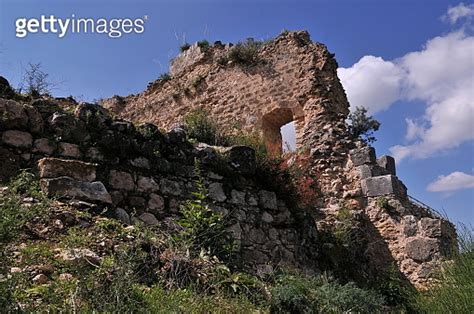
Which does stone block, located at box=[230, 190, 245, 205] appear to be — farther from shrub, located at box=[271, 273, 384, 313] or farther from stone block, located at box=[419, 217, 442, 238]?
stone block, located at box=[419, 217, 442, 238]

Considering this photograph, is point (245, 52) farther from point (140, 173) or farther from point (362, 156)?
point (140, 173)

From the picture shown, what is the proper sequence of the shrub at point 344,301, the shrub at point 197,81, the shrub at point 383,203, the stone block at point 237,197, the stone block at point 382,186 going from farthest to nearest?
the shrub at point 197,81, the stone block at point 382,186, the shrub at point 383,203, the stone block at point 237,197, the shrub at point 344,301

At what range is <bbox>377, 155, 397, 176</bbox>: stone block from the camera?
8.94 m

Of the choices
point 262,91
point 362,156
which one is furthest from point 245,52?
point 362,156

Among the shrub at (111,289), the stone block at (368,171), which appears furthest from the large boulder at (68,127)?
the stone block at (368,171)

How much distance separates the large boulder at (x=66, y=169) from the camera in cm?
448

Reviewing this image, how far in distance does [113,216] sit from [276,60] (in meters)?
7.48

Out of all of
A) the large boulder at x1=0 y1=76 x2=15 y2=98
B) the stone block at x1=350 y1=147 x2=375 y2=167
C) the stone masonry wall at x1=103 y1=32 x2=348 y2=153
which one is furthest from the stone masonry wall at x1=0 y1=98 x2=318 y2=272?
the stone masonry wall at x1=103 y1=32 x2=348 y2=153

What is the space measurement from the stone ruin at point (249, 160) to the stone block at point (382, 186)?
0.06 feet

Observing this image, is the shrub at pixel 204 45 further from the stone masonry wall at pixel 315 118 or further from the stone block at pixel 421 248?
the stone block at pixel 421 248

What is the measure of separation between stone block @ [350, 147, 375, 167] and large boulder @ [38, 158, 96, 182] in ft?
17.9

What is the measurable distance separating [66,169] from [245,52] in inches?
308

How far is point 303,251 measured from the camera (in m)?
6.34

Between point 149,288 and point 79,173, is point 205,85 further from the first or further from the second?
point 149,288
